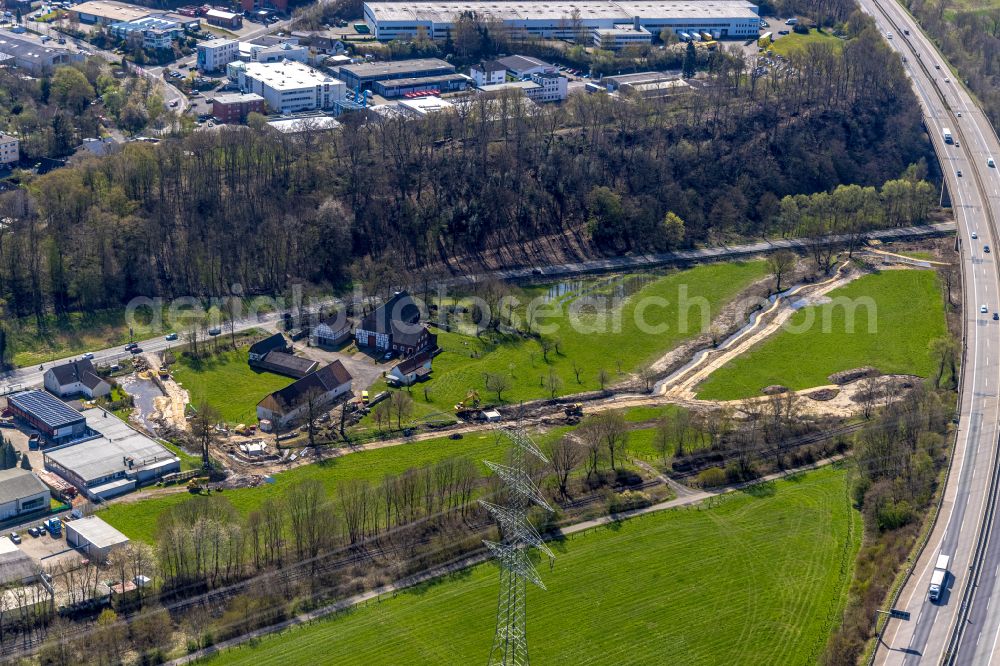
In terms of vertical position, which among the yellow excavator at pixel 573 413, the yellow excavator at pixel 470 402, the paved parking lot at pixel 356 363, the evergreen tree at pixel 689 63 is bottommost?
the yellow excavator at pixel 573 413

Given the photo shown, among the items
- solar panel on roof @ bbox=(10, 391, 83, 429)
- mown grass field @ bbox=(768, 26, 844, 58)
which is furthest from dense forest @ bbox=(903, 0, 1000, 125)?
solar panel on roof @ bbox=(10, 391, 83, 429)

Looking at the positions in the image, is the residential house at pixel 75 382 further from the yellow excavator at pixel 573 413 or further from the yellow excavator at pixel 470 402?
the yellow excavator at pixel 573 413

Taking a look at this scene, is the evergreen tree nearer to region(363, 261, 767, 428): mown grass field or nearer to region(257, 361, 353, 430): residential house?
region(363, 261, 767, 428): mown grass field

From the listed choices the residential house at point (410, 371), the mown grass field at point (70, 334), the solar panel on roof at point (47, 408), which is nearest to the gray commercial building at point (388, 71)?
the mown grass field at point (70, 334)

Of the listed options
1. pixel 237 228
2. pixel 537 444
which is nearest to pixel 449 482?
pixel 537 444

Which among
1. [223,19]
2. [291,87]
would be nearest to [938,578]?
[291,87]
